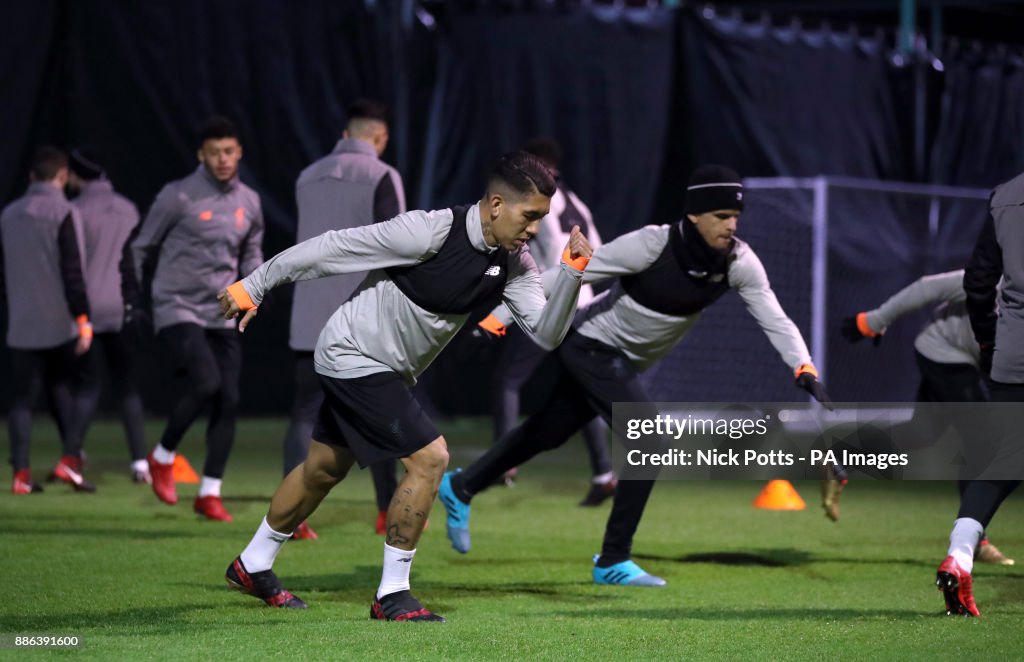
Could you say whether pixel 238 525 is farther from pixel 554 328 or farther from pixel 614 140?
pixel 614 140

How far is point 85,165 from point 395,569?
5.85 m

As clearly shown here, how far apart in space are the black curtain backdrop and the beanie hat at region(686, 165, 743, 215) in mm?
6435

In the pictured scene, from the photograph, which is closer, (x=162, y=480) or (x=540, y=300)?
(x=540, y=300)

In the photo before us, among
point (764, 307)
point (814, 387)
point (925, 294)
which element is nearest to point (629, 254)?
point (764, 307)

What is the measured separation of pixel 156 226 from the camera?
889 centimetres

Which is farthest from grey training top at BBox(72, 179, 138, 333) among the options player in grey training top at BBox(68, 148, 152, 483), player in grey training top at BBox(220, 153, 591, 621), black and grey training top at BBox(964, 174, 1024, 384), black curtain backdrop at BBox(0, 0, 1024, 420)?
black and grey training top at BBox(964, 174, 1024, 384)

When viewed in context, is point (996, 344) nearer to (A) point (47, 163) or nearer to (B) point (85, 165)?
(A) point (47, 163)

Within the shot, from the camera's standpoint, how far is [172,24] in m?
14.2

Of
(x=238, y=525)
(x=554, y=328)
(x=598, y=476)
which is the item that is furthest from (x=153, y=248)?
(x=554, y=328)

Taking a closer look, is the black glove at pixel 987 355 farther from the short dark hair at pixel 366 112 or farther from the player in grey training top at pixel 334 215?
the short dark hair at pixel 366 112

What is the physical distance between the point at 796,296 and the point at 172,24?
6.06 meters

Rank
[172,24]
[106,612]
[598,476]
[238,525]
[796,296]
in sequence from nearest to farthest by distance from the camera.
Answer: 1. [106,612]
2. [238,525]
3. [598,476]
4. [796,296]
5. [172,24]

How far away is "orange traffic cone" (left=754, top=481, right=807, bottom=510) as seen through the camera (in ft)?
32.8

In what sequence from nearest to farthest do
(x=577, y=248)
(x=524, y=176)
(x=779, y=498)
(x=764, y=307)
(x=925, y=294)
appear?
(x=577, y=248) < (x=524, y=176) < (x=764, y=307) < (x=925, y=294) < (x=779, y=498)
